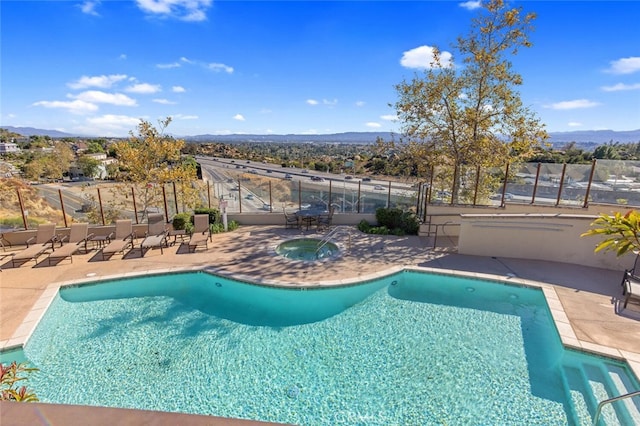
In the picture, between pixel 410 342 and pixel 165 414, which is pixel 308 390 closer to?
pixel 410 342

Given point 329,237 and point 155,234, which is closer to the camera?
point 155,234

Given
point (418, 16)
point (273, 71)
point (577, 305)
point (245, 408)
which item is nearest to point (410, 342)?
point (245, 408)

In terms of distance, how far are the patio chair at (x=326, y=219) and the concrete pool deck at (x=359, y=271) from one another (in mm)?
1173

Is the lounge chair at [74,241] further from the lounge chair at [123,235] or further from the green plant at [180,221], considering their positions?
the green plant at [180,221]

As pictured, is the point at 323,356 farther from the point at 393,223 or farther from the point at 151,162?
the point at 151,162

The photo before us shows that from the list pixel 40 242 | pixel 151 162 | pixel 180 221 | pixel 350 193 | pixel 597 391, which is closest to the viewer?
pixel 597 391

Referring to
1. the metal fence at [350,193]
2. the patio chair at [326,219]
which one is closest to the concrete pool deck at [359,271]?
the patio chair at [326,219]

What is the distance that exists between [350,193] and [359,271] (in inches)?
211

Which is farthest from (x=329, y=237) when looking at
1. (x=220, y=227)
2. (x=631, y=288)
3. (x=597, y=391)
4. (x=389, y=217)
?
(x=631, y=288)

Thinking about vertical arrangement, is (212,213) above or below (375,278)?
above

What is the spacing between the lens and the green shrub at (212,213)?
12492 millimetres

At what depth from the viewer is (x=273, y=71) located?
2747 centimetres

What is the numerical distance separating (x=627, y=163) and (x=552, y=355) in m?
9.01

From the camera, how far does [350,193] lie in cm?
1373
